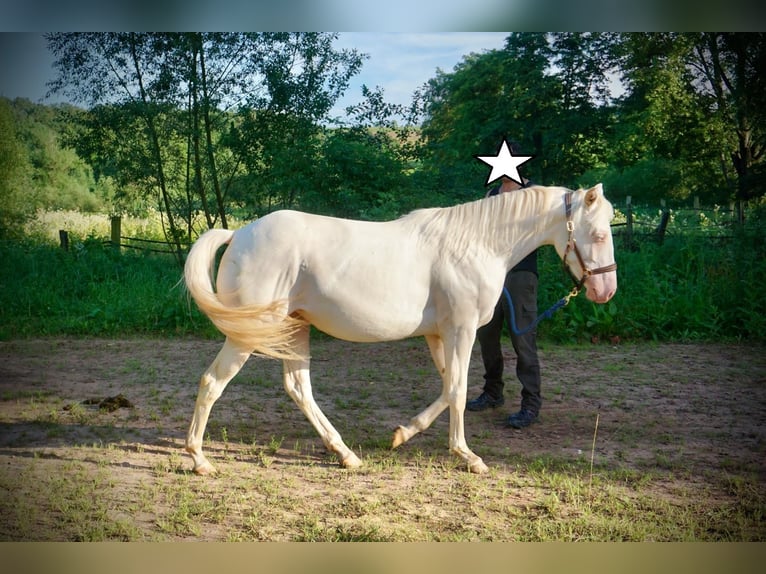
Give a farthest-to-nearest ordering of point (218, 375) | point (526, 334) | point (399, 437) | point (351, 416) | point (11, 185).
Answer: point (11, 185), point (351, 416), point (526, 334), point (399, 437), point (218, 375)

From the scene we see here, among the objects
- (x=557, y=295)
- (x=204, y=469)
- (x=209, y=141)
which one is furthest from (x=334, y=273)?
(x=209, y=141)

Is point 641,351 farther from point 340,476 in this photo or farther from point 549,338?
point 340,476

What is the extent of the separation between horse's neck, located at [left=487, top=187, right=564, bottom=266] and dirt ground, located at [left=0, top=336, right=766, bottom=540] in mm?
1225

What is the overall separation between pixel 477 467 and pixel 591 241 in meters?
1.35

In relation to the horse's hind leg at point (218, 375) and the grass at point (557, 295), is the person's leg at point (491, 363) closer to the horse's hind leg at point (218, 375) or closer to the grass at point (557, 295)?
the horse's hind leg at point (218, 375)

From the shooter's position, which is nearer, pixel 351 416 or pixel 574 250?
pixel 574 250

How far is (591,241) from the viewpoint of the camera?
3471 millimetres

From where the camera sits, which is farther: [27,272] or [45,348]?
[27,272]

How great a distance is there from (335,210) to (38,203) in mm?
2906

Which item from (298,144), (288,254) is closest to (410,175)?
(298,144)

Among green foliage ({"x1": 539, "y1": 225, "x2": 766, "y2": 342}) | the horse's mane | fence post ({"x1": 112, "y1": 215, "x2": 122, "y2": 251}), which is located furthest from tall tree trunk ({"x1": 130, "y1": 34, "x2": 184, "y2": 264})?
the horse's mane

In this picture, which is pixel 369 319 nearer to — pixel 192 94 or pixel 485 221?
pixel 485 221

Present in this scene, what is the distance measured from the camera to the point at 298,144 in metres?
6.57

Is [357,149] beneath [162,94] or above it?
beneath
